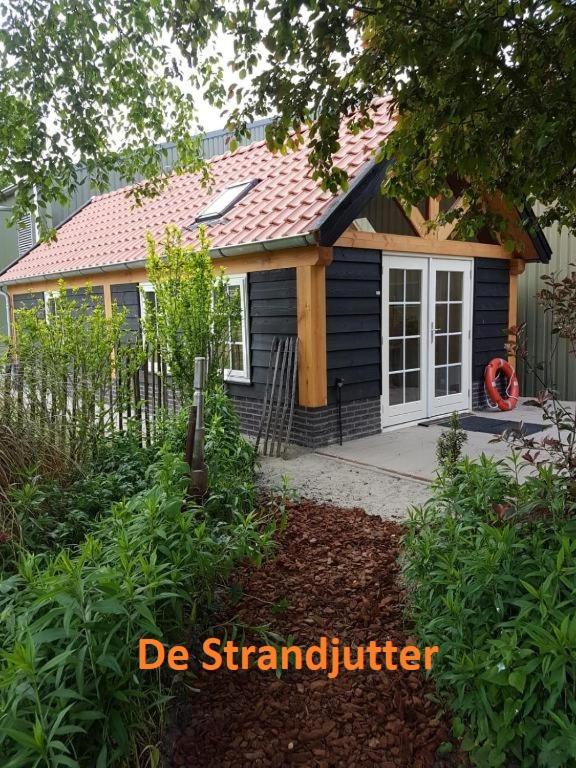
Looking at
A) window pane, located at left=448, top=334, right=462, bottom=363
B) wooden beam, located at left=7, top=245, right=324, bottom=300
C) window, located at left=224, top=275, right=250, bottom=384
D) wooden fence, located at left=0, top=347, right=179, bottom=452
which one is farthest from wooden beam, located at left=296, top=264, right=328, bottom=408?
window pane, located at left=448, top=334, right=462, bottom=363

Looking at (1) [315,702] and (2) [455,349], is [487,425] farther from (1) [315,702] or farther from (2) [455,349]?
(1) [315,702]

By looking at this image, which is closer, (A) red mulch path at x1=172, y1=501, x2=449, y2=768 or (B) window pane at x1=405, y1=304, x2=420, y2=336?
(A) red mulch path at x1=172, y1=501, x2=449, y2=768

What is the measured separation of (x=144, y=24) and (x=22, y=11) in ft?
2.63

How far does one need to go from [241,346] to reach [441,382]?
2.89 m

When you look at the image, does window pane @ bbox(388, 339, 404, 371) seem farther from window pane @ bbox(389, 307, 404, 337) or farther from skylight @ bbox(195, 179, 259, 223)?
skylight @ bbox(195, 179, 259, 223)

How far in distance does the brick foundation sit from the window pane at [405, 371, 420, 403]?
2.27ft

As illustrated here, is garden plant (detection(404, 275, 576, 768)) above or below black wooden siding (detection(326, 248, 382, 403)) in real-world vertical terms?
below

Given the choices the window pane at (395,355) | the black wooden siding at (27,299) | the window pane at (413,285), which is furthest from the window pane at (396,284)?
the black wooden siding at (27,299)

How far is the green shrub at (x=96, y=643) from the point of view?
1.61 m

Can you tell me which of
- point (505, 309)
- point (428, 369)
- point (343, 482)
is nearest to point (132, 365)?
point (343, 482)

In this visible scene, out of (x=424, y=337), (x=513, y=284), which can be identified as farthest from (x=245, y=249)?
(x=513, y=284)

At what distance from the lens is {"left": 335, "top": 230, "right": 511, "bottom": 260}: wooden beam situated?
642 cm

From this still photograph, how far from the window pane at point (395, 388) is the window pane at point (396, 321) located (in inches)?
20.4

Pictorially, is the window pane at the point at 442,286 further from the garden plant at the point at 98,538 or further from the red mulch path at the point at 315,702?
the red mulch path at the point at 315,702
